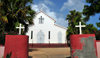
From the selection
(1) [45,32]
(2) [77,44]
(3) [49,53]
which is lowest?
(3) [49,53]

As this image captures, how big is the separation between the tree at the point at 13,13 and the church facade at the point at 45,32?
1269cm

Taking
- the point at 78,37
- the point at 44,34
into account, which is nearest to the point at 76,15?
the point at 44,34

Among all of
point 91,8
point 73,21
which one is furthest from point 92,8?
point 73,21

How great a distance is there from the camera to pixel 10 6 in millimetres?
15984

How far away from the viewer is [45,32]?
1196 inches

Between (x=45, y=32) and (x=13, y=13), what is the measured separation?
15476 millimetres

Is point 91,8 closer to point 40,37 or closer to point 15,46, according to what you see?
point 15,46

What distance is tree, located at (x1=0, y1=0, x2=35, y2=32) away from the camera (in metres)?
14.6

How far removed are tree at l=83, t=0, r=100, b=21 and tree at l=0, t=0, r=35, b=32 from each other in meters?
7.95

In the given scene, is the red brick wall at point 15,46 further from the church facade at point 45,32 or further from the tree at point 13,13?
the church facade at point 45,32

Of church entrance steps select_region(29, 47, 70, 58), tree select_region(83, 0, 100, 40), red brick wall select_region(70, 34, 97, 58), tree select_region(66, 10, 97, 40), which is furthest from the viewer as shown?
tree select_region(66, 10, 97, 40)

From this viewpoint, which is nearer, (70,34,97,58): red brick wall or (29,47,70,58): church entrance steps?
(70,34,97,58): red brick wall

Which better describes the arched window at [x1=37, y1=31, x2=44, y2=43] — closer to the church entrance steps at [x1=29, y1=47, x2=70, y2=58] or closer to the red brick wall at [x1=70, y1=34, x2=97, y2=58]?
the church entrance steps at [x1=29, y1=47, x2=70, y2=58]

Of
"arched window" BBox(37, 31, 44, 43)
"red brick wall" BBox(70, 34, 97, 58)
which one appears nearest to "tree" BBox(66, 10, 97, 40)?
"arched window" BBox(37, 31, 44, 43)
